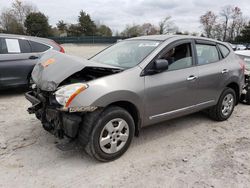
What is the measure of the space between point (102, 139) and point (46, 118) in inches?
33.1

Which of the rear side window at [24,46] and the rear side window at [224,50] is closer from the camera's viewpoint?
the rear side window at [224,50]

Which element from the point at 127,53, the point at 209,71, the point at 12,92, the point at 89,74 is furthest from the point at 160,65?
the point at 12,92

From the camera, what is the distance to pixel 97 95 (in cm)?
285

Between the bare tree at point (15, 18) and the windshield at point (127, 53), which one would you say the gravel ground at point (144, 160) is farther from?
the bare tree at point (15, 18)

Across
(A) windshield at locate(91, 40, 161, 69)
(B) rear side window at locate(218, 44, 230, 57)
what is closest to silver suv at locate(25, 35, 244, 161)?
(A) windshield at locate(91, 40, 161, 69)

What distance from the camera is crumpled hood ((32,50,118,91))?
2.96 meters

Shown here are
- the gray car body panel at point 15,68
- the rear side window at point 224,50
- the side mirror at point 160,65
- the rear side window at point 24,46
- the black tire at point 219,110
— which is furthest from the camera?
the rear side window at point 24,46

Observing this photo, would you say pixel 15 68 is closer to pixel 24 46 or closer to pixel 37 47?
pixel 24 46

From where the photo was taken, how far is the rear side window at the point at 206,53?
4.18 metres

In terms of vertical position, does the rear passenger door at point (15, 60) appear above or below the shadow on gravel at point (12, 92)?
above

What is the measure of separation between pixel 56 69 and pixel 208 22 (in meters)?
60.8

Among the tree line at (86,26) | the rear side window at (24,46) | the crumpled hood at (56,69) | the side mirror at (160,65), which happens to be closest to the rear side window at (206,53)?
the side mirror at (160,65)

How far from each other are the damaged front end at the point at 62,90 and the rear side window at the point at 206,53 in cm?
176

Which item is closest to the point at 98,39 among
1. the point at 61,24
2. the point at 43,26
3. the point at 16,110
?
the point at 43,26
